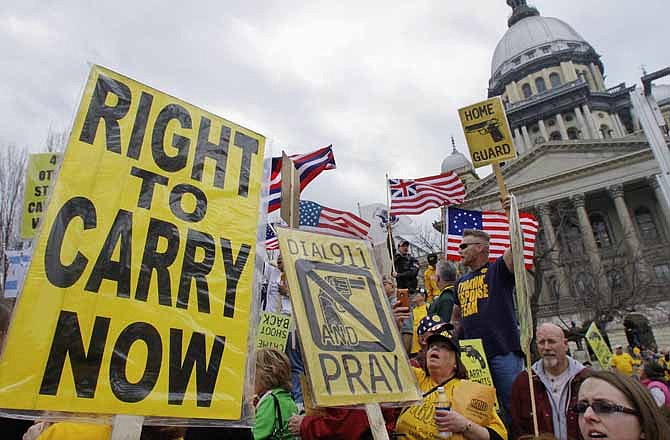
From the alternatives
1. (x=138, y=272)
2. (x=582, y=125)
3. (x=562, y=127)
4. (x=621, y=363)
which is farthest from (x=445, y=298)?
(x=582, y=125)

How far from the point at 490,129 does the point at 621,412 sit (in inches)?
135

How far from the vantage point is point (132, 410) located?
1.79 metres

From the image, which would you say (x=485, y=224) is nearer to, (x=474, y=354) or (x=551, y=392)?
(x=474, y=354)

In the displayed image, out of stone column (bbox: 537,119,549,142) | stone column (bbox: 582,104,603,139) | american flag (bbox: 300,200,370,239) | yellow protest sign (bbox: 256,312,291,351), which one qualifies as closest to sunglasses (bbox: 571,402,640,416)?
yellow protest sign (bbox: 256,312,291,351)

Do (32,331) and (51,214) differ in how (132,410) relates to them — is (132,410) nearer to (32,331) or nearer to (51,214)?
(32,331)

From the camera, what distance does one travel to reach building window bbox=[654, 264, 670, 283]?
33763 millimetres

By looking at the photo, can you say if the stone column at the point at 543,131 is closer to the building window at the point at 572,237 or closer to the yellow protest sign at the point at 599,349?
the building window at the point at 572,237

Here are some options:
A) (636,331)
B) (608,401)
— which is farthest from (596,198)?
(608,401)

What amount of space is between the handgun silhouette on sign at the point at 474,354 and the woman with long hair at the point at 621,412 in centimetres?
194

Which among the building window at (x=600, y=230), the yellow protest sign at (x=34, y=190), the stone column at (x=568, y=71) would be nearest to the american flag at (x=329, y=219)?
the yellow protest sign at (x=34, y=190)

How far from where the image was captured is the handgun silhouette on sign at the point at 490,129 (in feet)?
16.0

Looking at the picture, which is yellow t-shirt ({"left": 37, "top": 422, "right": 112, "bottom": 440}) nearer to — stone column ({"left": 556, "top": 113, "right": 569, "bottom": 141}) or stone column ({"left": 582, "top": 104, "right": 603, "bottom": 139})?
stone column ({"left": 556, "top": 113, "right": 569, "bottom": 141})

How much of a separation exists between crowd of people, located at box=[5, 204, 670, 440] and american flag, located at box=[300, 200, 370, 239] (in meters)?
4.27

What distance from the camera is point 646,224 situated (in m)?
39.2
